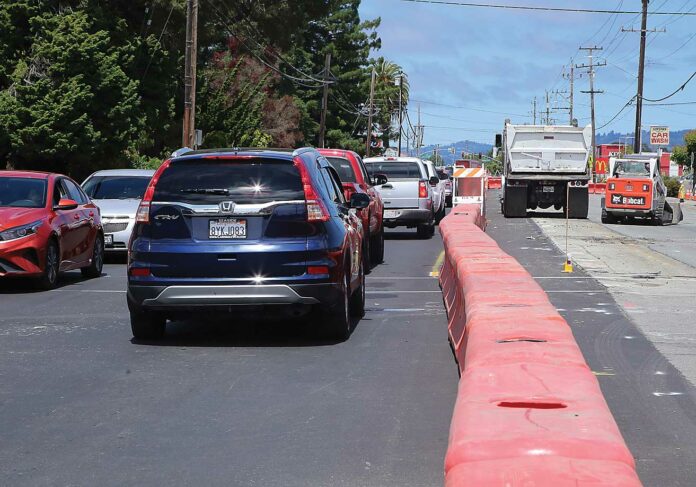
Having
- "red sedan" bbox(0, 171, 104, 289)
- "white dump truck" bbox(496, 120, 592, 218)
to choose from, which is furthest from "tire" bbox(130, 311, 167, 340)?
"white dump truck" bbox(496, 120, 592, 218)

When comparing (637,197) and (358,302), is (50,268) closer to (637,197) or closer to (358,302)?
(358,302)

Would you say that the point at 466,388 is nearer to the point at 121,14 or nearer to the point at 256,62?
the point at 121,14

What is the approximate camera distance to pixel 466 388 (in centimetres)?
552

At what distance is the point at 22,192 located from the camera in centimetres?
1562

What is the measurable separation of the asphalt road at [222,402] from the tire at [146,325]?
0.54 ft

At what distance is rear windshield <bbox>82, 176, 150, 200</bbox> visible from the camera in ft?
68.3

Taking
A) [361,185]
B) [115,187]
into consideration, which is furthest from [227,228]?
[115,187]

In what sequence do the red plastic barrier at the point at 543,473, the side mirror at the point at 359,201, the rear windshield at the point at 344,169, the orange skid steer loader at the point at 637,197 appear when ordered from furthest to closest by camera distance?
the orange skid steer loader at the point at 637,197 < the rear windshield at the point at 344,169 < the side mirror at the point at 359,201 < the red plastic barrier at the point at 543,473

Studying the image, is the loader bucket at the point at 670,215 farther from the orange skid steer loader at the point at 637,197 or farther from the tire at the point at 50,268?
the tire at the point at 50,268

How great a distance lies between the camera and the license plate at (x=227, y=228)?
9.80 metres

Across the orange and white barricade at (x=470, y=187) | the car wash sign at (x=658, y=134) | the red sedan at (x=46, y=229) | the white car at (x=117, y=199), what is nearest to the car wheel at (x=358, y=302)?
the red sedan at (x=46, y=229)

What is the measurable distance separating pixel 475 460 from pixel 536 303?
4.47 meters

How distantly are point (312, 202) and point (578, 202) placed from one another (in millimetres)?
27927

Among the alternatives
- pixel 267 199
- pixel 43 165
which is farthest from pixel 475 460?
pixel 43 165
